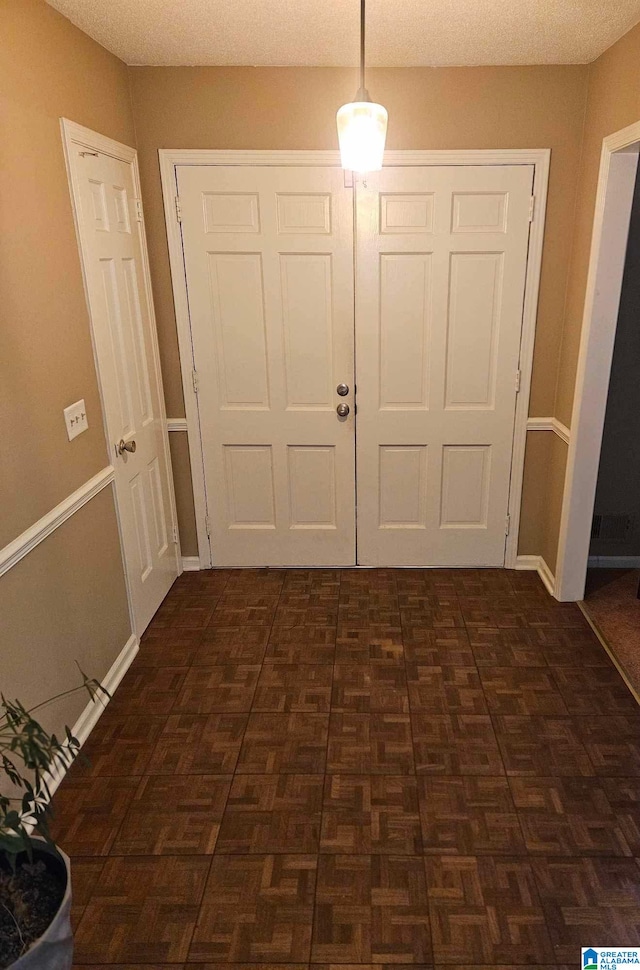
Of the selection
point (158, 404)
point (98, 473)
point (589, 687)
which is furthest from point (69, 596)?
point (589, 687)

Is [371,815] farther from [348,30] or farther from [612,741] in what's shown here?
[348,30]

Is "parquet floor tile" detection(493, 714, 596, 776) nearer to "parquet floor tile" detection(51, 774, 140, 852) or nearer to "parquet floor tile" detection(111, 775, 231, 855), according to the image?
"parquet floor tile" detection(111, 775, 231, 855)

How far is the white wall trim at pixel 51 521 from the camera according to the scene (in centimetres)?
179

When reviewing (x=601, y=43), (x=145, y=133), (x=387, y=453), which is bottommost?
(x=387, y=453)

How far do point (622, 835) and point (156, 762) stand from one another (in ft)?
4.90

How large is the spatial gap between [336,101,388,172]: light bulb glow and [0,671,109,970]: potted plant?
1.48 metres

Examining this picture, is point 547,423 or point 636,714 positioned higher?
point 547,423

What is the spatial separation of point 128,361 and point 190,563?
1236 mm

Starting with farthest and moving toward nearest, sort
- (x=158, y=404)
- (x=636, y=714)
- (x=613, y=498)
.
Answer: (x=613, y=498), (x=158, y=404), (x=636, y=714)

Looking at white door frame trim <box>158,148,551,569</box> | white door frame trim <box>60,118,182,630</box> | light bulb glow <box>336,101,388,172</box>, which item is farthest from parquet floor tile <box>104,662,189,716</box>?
light bulb glow <box>336,101,388,172</box>

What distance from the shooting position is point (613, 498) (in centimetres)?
332

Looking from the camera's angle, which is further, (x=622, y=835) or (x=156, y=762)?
(x=156, y=762)

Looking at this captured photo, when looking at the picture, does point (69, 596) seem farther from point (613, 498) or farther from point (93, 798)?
point (613, 498)

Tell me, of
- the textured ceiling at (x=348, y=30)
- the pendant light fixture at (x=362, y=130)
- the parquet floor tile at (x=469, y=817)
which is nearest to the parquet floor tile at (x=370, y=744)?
the parquet floor tile at (x=469, y=817)
